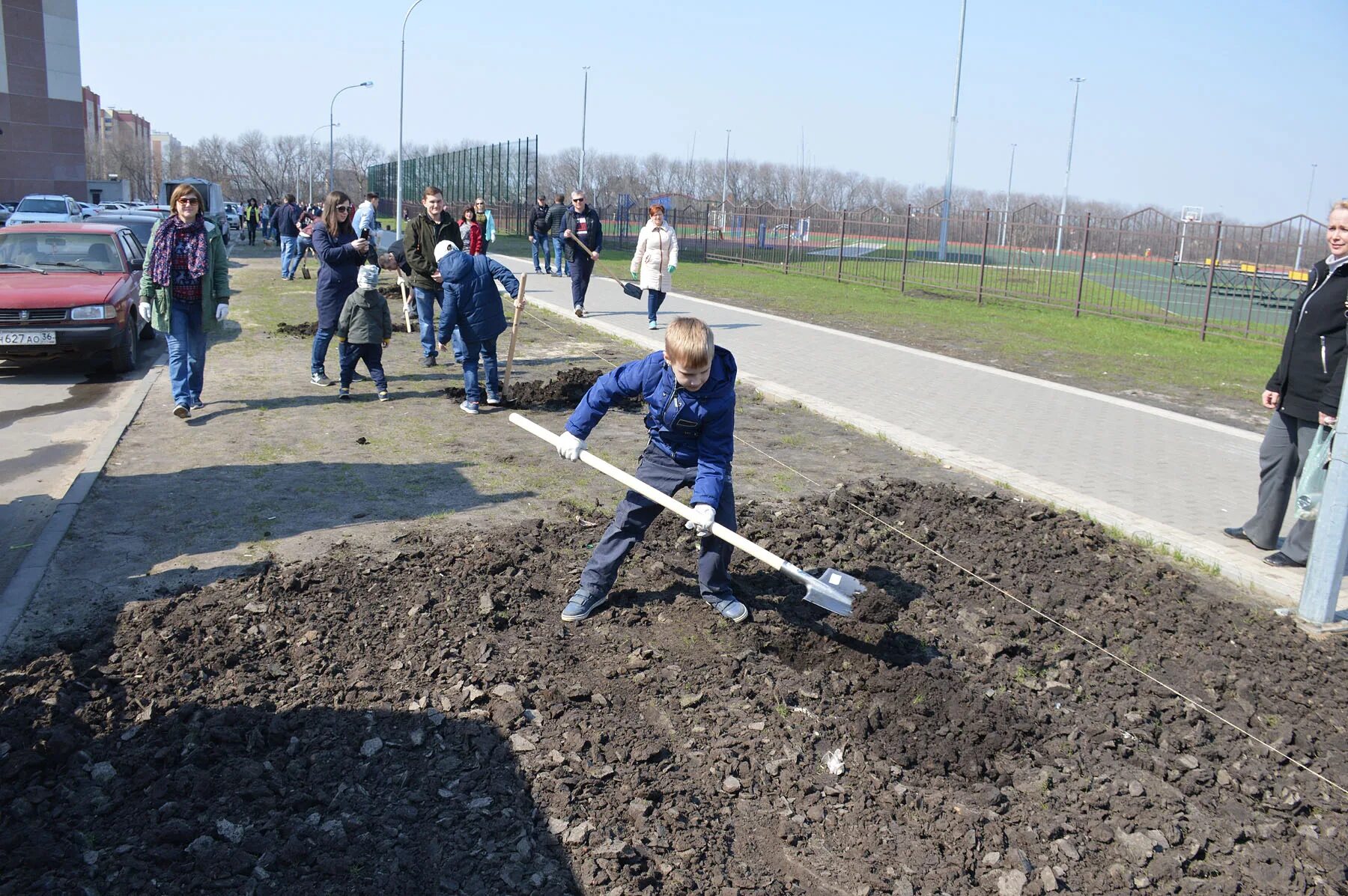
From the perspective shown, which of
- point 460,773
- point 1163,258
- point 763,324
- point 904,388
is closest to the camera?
point 460,773

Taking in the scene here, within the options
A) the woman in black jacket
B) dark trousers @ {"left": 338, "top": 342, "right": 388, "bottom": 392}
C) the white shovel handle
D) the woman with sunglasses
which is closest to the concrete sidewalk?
the woman in black jacket

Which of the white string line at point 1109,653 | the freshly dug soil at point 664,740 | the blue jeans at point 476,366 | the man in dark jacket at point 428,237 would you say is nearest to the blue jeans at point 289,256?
the man in dark jacket at point 428,237

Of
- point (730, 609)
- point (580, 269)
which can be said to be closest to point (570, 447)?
point (730, 609)

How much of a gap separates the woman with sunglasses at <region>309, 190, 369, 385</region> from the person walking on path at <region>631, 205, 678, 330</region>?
5.20 m

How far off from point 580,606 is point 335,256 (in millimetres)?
6346

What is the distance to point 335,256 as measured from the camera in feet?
33.2

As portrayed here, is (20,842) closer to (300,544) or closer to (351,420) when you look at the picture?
(300,544)

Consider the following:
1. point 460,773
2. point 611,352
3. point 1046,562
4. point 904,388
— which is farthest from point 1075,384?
point 460,773

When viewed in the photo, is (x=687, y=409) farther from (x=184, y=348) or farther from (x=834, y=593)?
(x=184, y=348)

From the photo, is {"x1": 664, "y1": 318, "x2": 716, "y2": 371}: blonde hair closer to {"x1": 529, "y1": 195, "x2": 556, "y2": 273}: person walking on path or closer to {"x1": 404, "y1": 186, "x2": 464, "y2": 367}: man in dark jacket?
{"x1": 404, "y1": 186, "x2": 464, "y2": 367}: man in dark jacket

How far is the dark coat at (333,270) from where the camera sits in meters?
10.1

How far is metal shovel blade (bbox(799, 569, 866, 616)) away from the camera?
4699mm

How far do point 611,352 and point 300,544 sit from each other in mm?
7822

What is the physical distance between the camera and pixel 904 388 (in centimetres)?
1173
